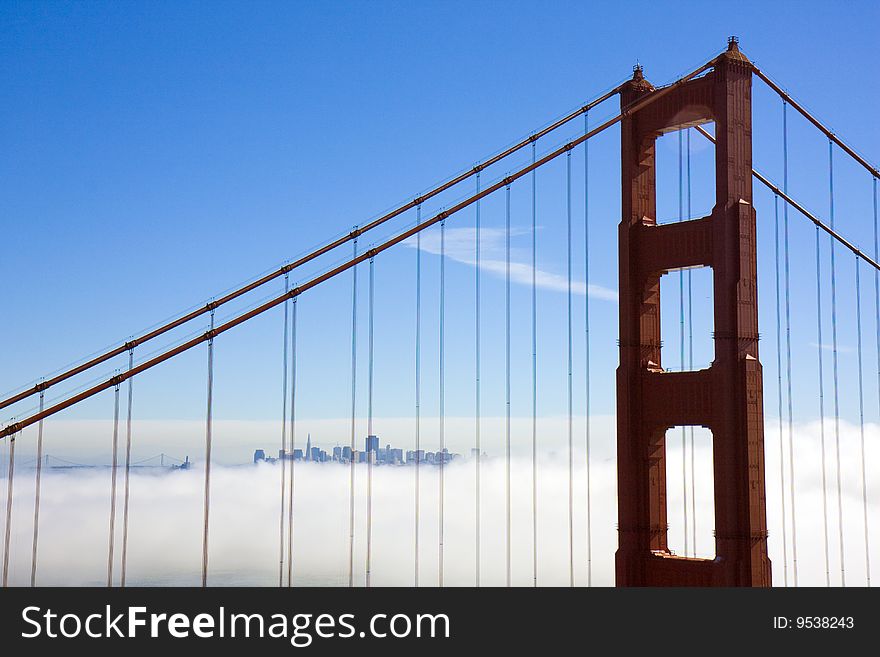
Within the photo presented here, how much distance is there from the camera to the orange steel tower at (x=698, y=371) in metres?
25.8

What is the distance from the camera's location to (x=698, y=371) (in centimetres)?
2667

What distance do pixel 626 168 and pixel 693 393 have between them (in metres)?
5.84

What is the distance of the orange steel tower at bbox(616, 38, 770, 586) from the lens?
25750 mm
